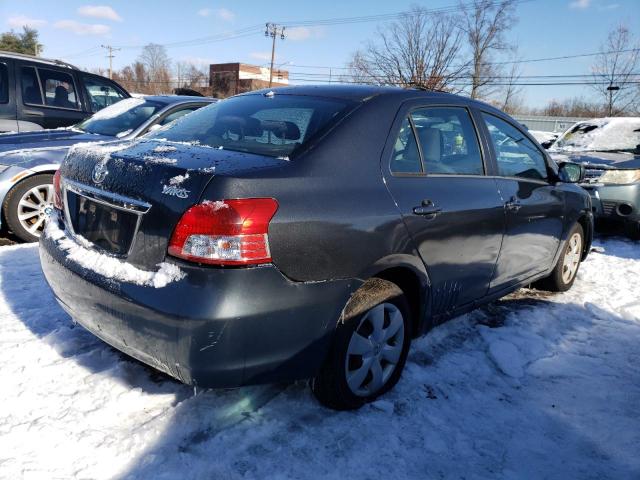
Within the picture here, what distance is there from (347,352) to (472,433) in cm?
76

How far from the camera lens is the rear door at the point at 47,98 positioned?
6344 mm

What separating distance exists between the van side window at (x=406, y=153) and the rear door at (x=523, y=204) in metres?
0.90

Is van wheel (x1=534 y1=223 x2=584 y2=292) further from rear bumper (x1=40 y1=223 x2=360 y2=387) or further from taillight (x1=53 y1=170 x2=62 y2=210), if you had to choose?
taillight (x1=53 y1=170 x2=62 y2=210)

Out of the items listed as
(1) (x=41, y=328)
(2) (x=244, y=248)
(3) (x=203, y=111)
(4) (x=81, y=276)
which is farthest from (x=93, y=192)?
(1) (x=41, y=328)

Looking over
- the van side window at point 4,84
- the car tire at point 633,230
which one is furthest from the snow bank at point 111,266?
the car tire at point 633,230

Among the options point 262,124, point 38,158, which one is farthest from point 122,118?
point 262,124

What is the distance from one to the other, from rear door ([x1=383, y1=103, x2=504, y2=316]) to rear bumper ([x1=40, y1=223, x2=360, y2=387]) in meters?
0.63

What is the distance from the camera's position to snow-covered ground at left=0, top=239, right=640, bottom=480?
2160mm

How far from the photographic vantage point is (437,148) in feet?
9.80

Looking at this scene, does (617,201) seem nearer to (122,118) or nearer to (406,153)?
(406,153)

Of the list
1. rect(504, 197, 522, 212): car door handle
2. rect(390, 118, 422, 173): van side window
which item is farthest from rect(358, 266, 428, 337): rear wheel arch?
rect(504, 197, 522, 212): car door handle

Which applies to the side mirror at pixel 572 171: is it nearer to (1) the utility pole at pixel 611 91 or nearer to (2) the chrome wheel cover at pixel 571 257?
(2) the chrome wheel cover at pixel 571 257

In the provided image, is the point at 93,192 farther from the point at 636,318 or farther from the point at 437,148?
the point at 636,318

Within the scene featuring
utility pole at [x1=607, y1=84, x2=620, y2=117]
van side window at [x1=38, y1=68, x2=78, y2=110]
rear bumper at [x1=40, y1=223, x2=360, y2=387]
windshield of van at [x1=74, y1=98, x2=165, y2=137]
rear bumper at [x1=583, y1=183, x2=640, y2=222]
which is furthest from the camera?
utility pole at [x1=607, y1=84, x2=620, y2=117]
